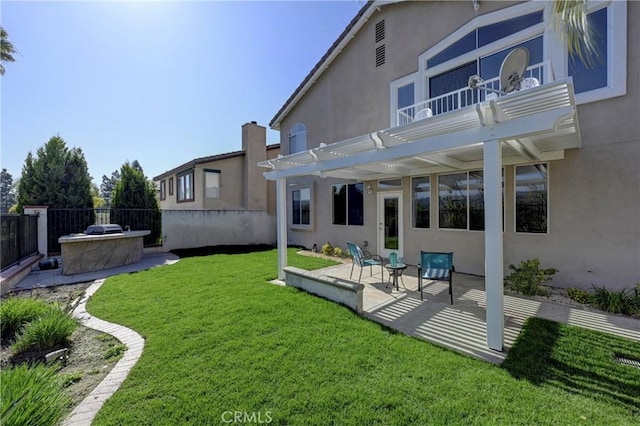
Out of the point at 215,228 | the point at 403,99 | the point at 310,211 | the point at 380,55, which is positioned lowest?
the point at 215,228

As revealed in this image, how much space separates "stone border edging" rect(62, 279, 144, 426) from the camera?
2736 millimetres

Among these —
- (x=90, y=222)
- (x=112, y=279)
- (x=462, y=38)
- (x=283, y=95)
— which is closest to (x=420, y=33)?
(x=462, y=38)

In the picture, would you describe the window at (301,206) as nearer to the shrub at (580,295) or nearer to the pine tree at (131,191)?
the pine tree at (131,191)

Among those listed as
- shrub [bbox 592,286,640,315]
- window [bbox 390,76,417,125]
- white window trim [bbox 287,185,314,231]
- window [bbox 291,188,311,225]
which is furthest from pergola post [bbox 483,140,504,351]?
window [bbox 291,188,311,225]

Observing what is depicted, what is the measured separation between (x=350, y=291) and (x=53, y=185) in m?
16.2

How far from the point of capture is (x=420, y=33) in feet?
31.4

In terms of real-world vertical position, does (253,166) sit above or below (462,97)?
below

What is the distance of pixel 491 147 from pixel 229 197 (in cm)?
1600

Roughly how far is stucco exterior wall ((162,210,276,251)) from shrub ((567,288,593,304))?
45.1ft

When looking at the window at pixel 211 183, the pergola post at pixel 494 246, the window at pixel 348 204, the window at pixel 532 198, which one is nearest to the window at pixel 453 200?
the window at pixel 532 198

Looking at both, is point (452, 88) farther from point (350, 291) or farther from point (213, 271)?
point (213, 271)

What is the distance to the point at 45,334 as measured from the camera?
4160 mm

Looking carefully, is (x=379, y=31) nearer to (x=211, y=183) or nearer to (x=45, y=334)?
(x=211, y=183)

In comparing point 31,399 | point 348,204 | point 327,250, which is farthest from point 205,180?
point 31,399
